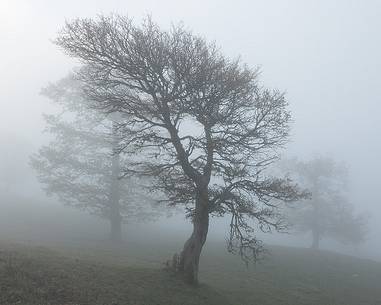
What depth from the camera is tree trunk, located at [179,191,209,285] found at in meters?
20.1

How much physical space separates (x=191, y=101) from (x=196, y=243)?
6.62m

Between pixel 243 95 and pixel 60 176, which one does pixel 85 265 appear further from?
pixel 60 176

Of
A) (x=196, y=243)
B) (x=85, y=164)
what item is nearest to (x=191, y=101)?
(x=196, y=243)

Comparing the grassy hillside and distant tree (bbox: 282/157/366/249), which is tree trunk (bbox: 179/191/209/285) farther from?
distant tree (bbox: 282/157/366/249)

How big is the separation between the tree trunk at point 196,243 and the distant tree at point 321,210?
4086 centimetres

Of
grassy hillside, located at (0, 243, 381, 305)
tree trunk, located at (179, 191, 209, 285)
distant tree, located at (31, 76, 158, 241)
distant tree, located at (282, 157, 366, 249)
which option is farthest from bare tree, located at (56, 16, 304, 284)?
distant tree, located at (282, 157, 366, 249)

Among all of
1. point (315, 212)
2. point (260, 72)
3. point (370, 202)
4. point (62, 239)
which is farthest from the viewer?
point (370, 202)

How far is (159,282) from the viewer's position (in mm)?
18391

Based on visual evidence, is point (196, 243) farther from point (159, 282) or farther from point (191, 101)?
point (191, 101)

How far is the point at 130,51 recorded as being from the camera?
19500mm

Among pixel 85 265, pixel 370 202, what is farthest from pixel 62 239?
pixel 370 202

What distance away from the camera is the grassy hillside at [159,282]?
551 inches

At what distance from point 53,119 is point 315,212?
38.4m

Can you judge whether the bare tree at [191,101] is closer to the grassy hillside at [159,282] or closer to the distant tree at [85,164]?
the grassy hillside at [159,282]
